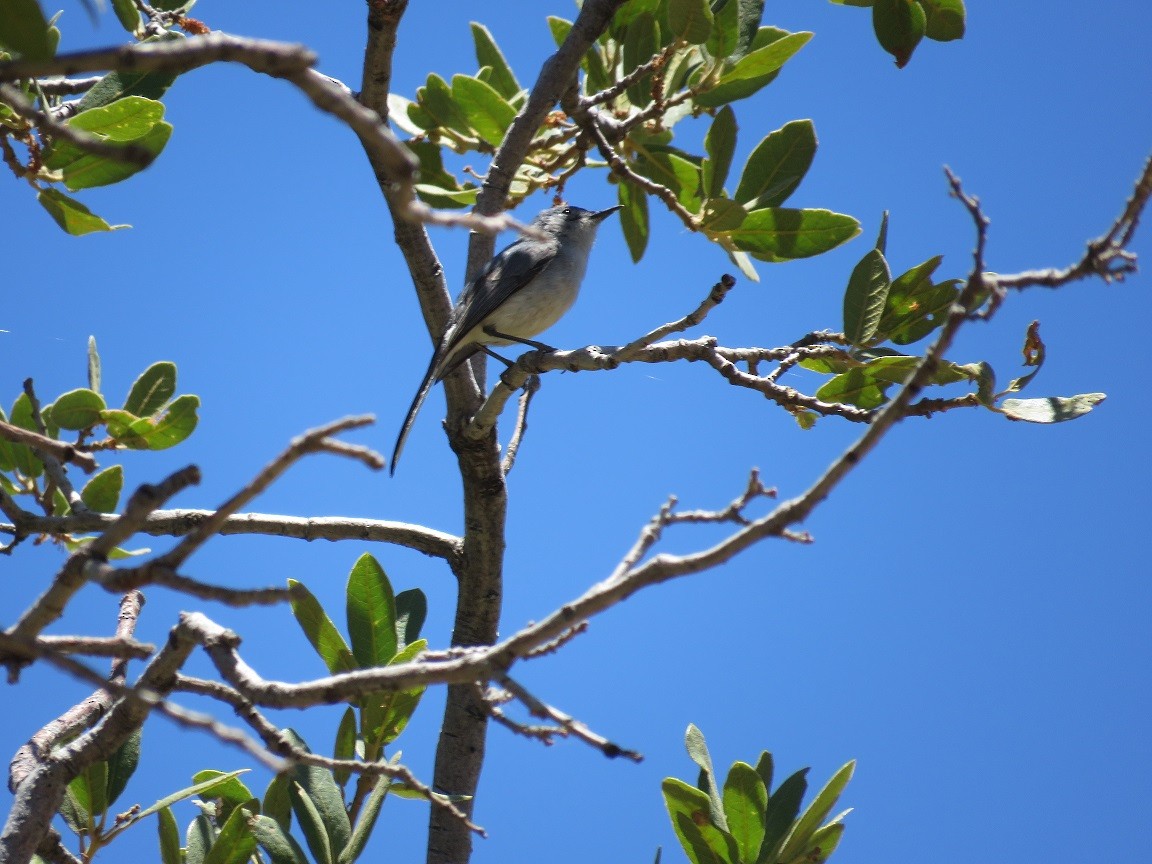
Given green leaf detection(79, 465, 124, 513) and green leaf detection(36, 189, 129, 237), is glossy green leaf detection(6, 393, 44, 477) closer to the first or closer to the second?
green leaf detection(79, 465, 124, 513)

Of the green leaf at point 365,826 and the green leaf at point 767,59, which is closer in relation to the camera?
the green leaf at point 365,826

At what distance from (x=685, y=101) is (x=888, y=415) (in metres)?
2.47

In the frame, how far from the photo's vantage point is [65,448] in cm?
210

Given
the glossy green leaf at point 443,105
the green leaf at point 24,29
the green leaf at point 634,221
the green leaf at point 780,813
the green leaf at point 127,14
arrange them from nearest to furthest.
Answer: the green leaf at point 24,29, the green leaf at point 780,813, the green leaf at point 127,14, the glossy green leaf at point 443,105, the green leaf at point 634,221

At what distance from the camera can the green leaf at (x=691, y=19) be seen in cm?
309

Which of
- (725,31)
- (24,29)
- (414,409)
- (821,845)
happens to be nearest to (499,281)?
(414,409)

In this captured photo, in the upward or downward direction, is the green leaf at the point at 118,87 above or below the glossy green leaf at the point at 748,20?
below

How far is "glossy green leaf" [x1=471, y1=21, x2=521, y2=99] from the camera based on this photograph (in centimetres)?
410

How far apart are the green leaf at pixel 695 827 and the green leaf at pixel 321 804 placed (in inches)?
32.2

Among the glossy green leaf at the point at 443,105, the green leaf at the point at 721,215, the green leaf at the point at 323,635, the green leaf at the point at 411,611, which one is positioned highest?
the glossy green leaf at the point at 443,105

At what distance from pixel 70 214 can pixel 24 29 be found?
5.25ft

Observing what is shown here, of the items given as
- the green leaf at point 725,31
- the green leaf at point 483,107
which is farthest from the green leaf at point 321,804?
the green leaf at point 725,31

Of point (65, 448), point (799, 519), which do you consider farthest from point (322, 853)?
point (799, 519)

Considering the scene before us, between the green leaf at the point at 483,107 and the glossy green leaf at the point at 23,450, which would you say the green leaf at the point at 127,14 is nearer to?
the green leaf at the point at 483,107
